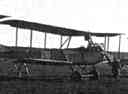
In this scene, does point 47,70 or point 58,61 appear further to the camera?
point 47,70

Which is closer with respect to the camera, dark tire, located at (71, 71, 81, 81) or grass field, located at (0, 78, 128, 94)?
grass field, located at (0, 78, 128, 94)

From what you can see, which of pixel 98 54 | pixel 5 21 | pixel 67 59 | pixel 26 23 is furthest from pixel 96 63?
pixel 5 21

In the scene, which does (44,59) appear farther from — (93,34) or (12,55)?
(93,34)

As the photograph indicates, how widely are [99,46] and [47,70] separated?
Result: 37.7 ft

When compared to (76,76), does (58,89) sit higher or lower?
higher

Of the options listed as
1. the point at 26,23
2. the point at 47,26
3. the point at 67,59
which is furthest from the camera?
the point at 67,59

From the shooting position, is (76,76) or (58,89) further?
(76,76)

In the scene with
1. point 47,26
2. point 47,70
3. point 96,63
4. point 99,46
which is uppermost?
point 47,26

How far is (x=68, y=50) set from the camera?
51.5 ft

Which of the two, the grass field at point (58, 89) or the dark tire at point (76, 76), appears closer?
the grass field at point (58, 89)

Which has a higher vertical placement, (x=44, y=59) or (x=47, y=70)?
(x=44, y=59)

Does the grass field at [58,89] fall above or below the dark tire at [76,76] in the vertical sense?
above

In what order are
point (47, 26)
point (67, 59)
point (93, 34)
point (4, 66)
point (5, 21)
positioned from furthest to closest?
point (4, 66) < point (93, 34) < point (67, 59) < point (47, 26) < point (5, 21)

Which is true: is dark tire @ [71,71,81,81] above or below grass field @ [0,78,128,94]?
below
